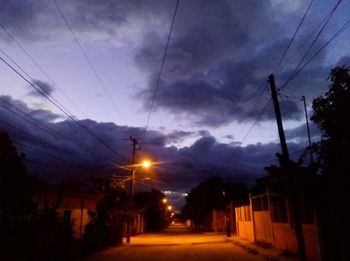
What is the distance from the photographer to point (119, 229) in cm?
3139

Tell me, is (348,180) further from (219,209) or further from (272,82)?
(219,209)

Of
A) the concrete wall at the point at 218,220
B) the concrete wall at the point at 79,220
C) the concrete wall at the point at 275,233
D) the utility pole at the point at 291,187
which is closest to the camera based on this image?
the utility pole at the point at 291,187

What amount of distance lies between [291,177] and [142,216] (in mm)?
42214

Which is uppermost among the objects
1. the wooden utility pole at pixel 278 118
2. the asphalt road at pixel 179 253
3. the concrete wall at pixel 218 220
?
the wooden utility pole at pixel 278 118

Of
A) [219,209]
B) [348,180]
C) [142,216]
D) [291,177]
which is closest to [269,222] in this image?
[291,177]

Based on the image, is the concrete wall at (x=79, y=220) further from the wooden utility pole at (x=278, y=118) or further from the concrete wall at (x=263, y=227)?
the wooden utility pole at (x=278, y=118)

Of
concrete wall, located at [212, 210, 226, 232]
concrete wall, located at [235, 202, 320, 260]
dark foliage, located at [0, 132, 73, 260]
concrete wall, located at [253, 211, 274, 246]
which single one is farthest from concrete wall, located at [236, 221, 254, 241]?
dark foliage, located at [0, 132, 73, 260]

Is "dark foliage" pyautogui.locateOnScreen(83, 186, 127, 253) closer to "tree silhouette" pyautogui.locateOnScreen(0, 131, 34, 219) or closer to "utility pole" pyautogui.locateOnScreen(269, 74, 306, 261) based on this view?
"tree silhouette" pyautogui.locateOnScreen(0, 131, 34, 219)

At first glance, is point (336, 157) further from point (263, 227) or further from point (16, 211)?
point (263, 227)

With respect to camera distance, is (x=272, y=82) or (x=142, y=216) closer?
(x=272, y=82)

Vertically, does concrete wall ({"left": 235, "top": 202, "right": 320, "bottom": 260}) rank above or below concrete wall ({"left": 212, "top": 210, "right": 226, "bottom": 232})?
below

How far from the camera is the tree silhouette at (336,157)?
42.0ft

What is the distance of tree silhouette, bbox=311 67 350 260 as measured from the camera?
12.8 m

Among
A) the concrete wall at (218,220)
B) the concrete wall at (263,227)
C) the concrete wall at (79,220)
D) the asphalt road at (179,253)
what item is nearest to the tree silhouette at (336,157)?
the asphalt road at (179,253)
